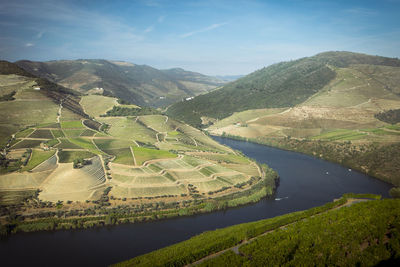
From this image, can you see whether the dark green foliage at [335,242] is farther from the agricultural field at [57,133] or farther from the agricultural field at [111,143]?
the agricultural field at [57,133]

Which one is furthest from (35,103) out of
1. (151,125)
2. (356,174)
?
(356,174)

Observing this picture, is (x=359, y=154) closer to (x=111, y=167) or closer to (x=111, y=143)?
(x=111, y=167)

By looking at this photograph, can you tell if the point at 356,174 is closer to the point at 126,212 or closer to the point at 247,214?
the point at 247,214

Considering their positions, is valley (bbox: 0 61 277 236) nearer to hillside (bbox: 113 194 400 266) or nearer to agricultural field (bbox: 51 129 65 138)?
agricultural field (bbox: 51 129 65 138)

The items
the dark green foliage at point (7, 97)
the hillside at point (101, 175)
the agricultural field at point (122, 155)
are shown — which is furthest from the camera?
the dark green foliage at point (7, 97)

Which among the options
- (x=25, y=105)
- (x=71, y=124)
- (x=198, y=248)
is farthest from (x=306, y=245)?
(x=25, y=105)

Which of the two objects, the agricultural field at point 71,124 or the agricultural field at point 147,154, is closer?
the agricultural field at point 147,154

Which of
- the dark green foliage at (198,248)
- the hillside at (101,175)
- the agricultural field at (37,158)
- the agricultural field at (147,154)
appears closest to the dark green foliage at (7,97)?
→ the hillside at (101,175)
